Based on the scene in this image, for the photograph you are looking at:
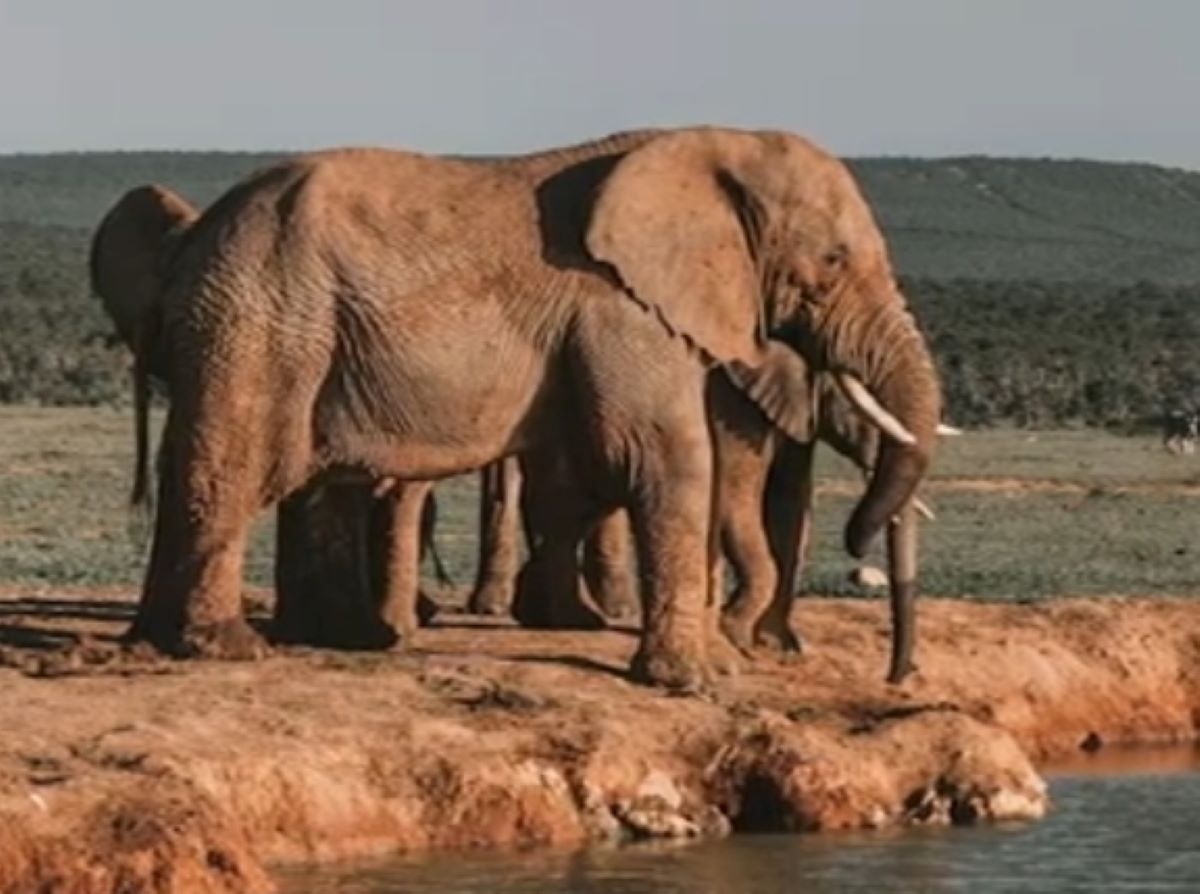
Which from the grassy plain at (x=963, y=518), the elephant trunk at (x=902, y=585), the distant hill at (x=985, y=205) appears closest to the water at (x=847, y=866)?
the elephant trunk at (x=902, y=585)

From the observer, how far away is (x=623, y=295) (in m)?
21.1

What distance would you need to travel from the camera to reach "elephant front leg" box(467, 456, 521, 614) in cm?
2580

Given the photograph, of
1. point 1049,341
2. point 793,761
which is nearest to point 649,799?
point 793,761

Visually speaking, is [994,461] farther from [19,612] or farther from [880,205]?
[880,205]

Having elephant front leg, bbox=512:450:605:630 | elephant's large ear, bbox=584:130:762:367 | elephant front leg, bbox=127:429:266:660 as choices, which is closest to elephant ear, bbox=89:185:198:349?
elephant front leg, bbox=512:450:605:630

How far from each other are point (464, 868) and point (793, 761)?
77.1 inches

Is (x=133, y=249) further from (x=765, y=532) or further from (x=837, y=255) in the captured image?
(x=837, y=255)

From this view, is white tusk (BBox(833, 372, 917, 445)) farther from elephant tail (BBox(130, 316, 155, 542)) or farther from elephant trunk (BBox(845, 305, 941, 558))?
elephant tail (BBox(130, 316, 155, 542))

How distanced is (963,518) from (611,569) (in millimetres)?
13606

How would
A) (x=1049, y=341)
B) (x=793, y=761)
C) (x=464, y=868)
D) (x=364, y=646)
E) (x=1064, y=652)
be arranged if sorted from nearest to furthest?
(x=464, y=868), (x=793, y=761), (x=364, y=646), (x=1064, y=652), (x=1049, y=341)

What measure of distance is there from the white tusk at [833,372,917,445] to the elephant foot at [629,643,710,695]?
4.87ft

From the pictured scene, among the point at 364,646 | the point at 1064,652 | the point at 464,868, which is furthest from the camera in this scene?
the point at 1064,652

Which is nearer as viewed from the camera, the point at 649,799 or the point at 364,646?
the point at 649,799

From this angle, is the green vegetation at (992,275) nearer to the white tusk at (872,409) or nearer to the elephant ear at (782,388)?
the elephant ear at (782,388)
